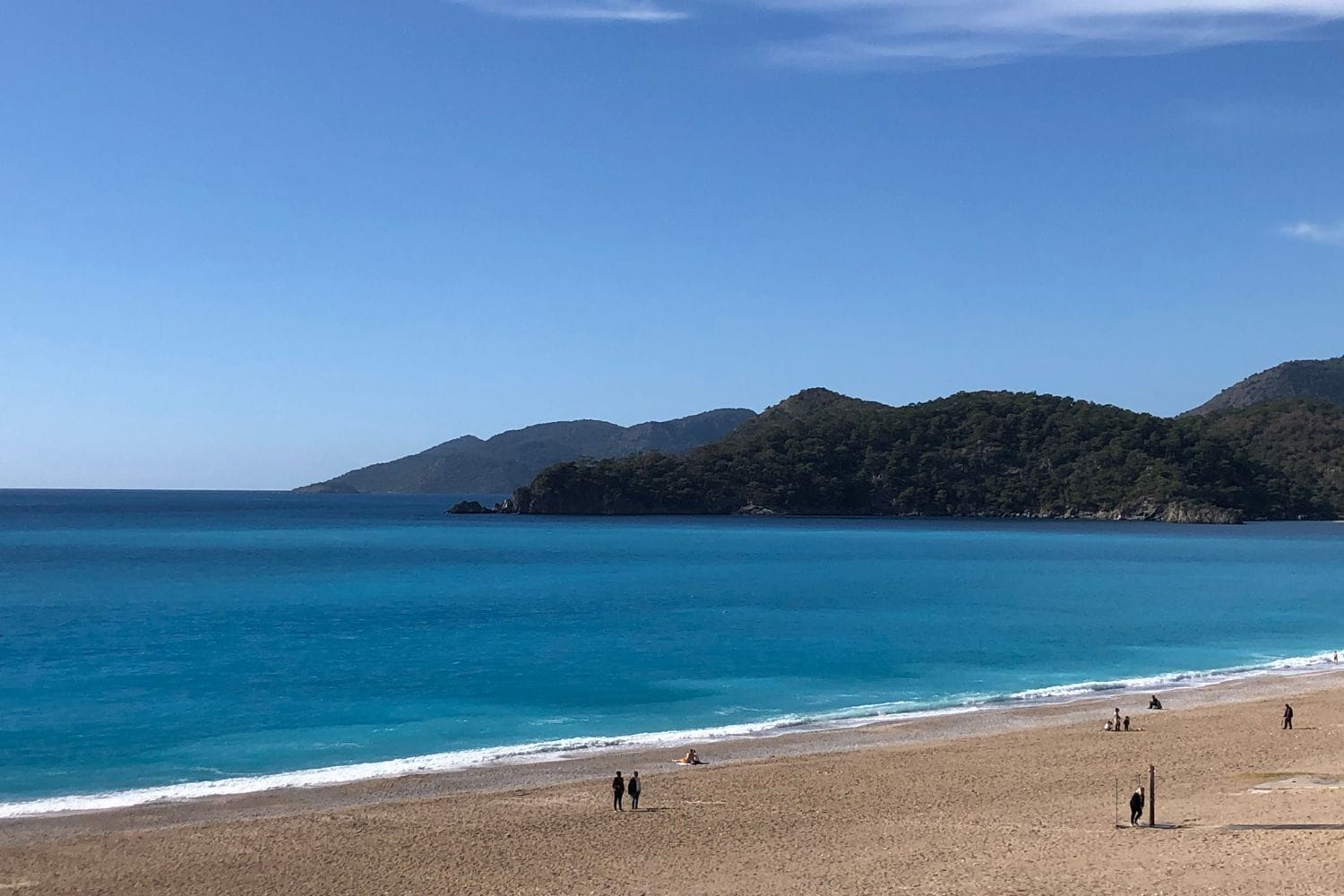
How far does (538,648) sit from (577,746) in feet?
59.3

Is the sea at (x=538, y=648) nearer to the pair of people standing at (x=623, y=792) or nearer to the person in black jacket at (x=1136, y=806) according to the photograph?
the pair of people standing at (x=623, y=792)

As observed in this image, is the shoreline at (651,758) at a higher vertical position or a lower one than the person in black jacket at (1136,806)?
lower

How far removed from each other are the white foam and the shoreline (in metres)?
0.14

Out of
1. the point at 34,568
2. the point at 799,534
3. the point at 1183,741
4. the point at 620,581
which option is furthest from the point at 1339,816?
the point at 799,534

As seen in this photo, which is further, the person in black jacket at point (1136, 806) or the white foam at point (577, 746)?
the white foam at point (577, 746)

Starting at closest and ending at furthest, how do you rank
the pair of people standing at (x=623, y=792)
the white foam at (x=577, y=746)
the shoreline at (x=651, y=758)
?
the shoreline at (x=651, y=758)
the pair of people standing at (x=623, y=792)
the white foam at (x=577, y=746)

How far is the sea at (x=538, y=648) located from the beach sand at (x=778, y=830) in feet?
10.0

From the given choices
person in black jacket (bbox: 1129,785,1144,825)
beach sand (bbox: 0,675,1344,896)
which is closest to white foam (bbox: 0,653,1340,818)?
beach sand (bbox: 0,675,1344,896)

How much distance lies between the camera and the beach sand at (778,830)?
715 inches

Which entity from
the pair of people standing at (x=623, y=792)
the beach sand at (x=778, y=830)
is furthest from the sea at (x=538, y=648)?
the pair of people standing at (x=623, y=792)

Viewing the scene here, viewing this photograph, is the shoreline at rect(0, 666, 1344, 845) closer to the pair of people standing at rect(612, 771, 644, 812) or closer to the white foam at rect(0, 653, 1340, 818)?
the white foam at rect(0, 653, 1340, 818)

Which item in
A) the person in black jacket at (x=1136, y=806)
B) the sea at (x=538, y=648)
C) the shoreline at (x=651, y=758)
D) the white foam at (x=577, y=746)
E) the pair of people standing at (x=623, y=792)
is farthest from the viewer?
the sea at (x=538, y=648)

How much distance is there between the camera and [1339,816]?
2033 centimetres

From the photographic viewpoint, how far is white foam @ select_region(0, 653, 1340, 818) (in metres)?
23.8
